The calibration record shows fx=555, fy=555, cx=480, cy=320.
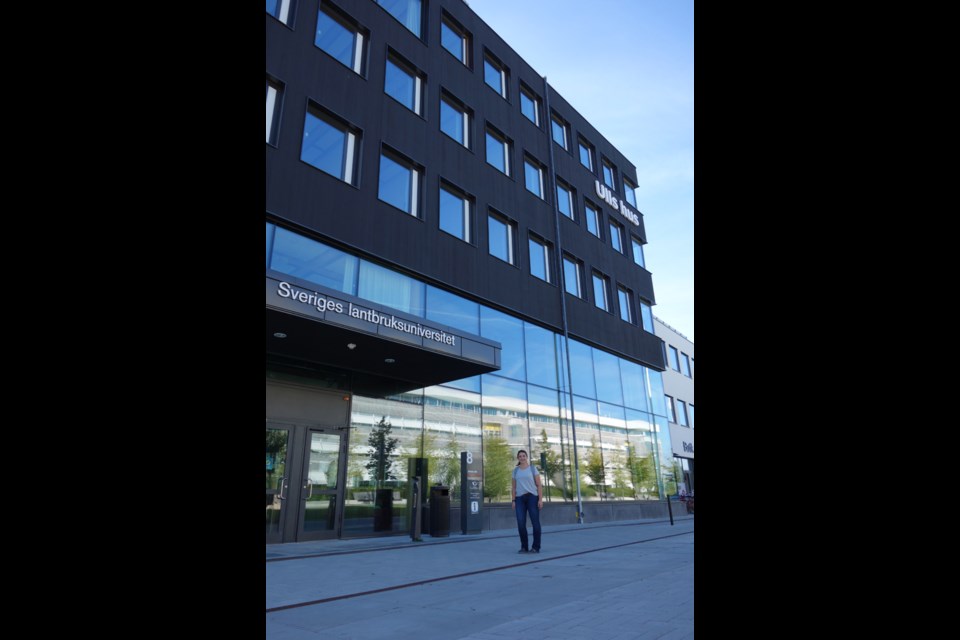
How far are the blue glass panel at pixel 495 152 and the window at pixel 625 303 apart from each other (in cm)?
901

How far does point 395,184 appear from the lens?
1541cm

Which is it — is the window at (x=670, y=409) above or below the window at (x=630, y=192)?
below

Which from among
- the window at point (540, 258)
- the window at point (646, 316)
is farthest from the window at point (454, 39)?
the window at point (646, 316)

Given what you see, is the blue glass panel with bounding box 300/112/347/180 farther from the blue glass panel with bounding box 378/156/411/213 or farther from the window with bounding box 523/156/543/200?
the window with bounding box 523/156/543/200

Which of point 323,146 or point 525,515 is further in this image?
point 323,146

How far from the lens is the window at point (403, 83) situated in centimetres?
1647

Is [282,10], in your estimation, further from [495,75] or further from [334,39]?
[495,75]

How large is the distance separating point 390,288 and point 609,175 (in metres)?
19.1

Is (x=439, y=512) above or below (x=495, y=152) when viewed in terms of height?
below

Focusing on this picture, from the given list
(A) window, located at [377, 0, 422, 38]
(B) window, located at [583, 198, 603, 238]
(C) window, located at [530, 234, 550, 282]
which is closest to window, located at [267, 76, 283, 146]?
(A) window, located at [377, 0, 422, 38]

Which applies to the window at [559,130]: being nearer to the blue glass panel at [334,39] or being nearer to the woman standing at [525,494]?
the blue glass panel at [334,39]

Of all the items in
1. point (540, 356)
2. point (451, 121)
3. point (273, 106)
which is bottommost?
point (540, 356)

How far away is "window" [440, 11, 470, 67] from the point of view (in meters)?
19.5

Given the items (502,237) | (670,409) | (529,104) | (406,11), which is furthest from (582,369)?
(670,409)
